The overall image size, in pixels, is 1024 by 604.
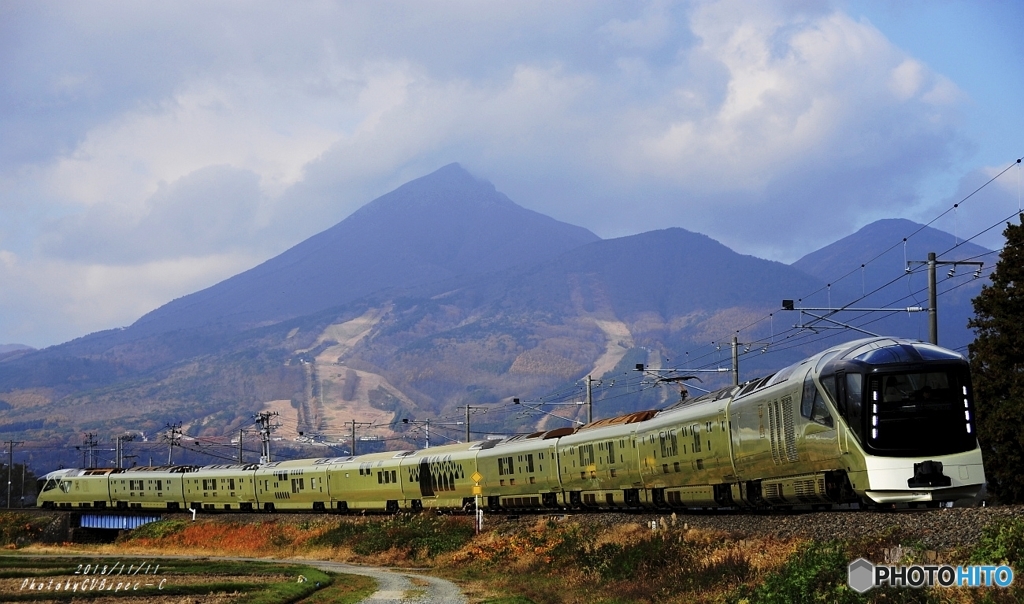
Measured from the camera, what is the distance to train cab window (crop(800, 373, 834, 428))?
30094 millimetres

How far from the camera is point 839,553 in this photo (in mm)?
23688

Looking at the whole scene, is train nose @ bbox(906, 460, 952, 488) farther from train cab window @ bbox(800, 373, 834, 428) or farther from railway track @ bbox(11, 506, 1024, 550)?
train cab window @ bbox(800, 373, 834, 428)

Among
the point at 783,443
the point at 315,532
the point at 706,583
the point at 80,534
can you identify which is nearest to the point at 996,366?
the point at 783,443

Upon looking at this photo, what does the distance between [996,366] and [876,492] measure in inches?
673

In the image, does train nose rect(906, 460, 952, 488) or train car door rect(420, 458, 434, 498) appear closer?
train nose rect(906, 460, 952, 488)

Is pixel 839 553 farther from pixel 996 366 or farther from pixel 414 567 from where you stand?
pixel 414 567

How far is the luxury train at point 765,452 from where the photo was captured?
92.9ft

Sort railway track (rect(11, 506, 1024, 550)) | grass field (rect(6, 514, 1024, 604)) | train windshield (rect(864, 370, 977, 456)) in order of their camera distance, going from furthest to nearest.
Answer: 1. train windshield (rect(864, 370, 977, 456))
2. railway track (rect(11, 506, 1024, 550))
3. grass field (rect(6, 514, 1024, 604))
